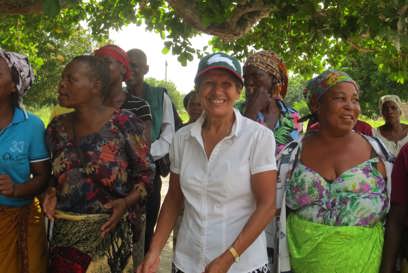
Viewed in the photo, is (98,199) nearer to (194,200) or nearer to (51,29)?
(194,200)

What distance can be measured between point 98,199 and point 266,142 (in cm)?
92

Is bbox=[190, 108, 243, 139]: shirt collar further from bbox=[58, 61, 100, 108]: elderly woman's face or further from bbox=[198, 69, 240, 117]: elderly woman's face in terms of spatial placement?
bbox=[58, 61, 100, 108]: elderly woman's face

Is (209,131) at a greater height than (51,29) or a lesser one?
lesser

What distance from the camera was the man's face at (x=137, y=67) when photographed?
3.73 metres

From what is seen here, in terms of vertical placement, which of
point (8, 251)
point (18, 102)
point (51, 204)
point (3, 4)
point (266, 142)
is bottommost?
point (8, 251)

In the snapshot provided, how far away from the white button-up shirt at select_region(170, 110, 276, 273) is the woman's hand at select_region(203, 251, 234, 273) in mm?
105

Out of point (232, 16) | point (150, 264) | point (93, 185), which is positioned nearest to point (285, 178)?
point (150, 264)

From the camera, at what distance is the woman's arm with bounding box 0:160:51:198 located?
238 cm

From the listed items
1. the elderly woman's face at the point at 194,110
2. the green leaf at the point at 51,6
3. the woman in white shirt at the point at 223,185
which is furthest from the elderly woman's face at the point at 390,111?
the green leaf at the point at 51,6

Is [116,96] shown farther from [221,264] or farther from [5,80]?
[221,264]

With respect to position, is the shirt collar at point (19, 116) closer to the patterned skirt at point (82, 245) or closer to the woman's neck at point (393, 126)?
the patterned skirt at point (82, 245)

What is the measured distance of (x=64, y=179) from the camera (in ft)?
7.63

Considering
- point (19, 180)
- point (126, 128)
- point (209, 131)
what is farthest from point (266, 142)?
point (19, 180)

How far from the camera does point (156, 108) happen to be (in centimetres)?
371
